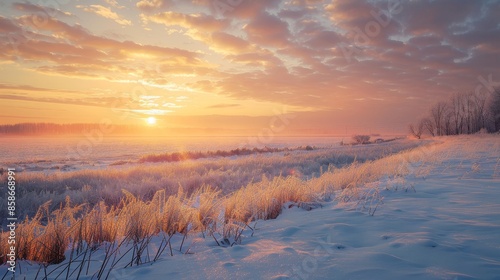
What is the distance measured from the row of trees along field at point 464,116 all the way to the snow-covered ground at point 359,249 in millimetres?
70922

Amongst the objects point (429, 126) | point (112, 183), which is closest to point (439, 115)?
point (429, 126)

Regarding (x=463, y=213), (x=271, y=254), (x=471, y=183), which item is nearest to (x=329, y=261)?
(x=271, y=254)

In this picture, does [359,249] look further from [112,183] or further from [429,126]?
[429,126]

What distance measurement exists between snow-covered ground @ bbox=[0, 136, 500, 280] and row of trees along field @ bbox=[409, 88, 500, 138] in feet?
233

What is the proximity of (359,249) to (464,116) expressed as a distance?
290 feet

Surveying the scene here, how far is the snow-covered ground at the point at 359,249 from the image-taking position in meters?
2.47

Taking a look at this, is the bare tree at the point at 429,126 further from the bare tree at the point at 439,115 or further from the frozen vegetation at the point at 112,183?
the frozen vegetation at the point at 112,183

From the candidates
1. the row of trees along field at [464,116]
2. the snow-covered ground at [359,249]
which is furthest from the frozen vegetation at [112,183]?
the row of trees along field at [464,116]

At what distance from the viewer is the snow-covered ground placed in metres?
2.47

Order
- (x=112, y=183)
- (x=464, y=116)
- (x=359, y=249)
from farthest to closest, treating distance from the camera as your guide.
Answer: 1. (x=464, y=116)
2. (x=112, y=183)
3. (x=359, y=249)

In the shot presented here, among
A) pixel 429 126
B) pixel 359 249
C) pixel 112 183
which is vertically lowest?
pixel 112 183

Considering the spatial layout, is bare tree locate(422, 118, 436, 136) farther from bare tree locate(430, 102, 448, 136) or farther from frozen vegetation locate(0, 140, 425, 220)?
frozen vegetation locate(0, 140, 425, 220)

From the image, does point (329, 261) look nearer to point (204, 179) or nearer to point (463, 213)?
point (463, 213)

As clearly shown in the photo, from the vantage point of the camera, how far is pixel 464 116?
7250 cm
